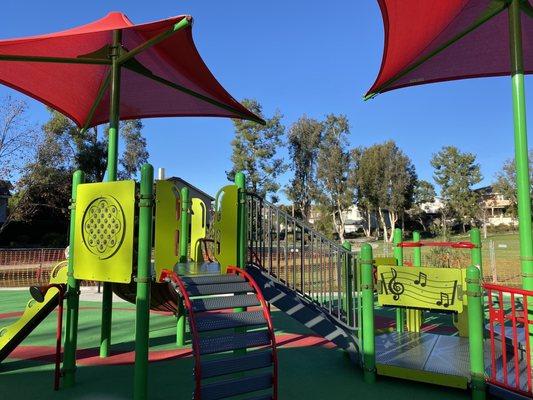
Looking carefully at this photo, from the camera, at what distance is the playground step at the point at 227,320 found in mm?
4246

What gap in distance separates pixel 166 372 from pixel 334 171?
4523 cm

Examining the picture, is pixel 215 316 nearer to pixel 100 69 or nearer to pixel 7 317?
pixel 100 69

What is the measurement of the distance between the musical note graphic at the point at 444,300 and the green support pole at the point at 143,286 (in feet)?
13.3

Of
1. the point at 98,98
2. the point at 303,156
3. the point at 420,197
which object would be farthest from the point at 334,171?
the point at 98,98

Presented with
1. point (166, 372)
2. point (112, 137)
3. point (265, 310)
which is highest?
point (112, 137)

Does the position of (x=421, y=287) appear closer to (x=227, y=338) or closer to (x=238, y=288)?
(x=238, y=288)

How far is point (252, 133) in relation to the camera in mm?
41188

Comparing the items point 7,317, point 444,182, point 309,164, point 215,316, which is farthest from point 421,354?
point 444,182

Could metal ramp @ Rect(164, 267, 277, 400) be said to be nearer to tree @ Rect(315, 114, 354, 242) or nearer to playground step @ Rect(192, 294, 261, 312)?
playground step @ Rect(192, 294, 261, 312)

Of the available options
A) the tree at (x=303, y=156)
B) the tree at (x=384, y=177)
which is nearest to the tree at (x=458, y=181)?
the tree at (x=384, y=177)

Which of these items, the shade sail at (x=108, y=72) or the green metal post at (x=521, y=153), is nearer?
the green metal post at (x=521, y=153)

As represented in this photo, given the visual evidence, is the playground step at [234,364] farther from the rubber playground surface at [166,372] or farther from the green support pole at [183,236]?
the green support pole at [183,236]

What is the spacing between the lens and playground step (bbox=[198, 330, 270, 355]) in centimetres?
411

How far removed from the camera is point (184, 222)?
704 cm
